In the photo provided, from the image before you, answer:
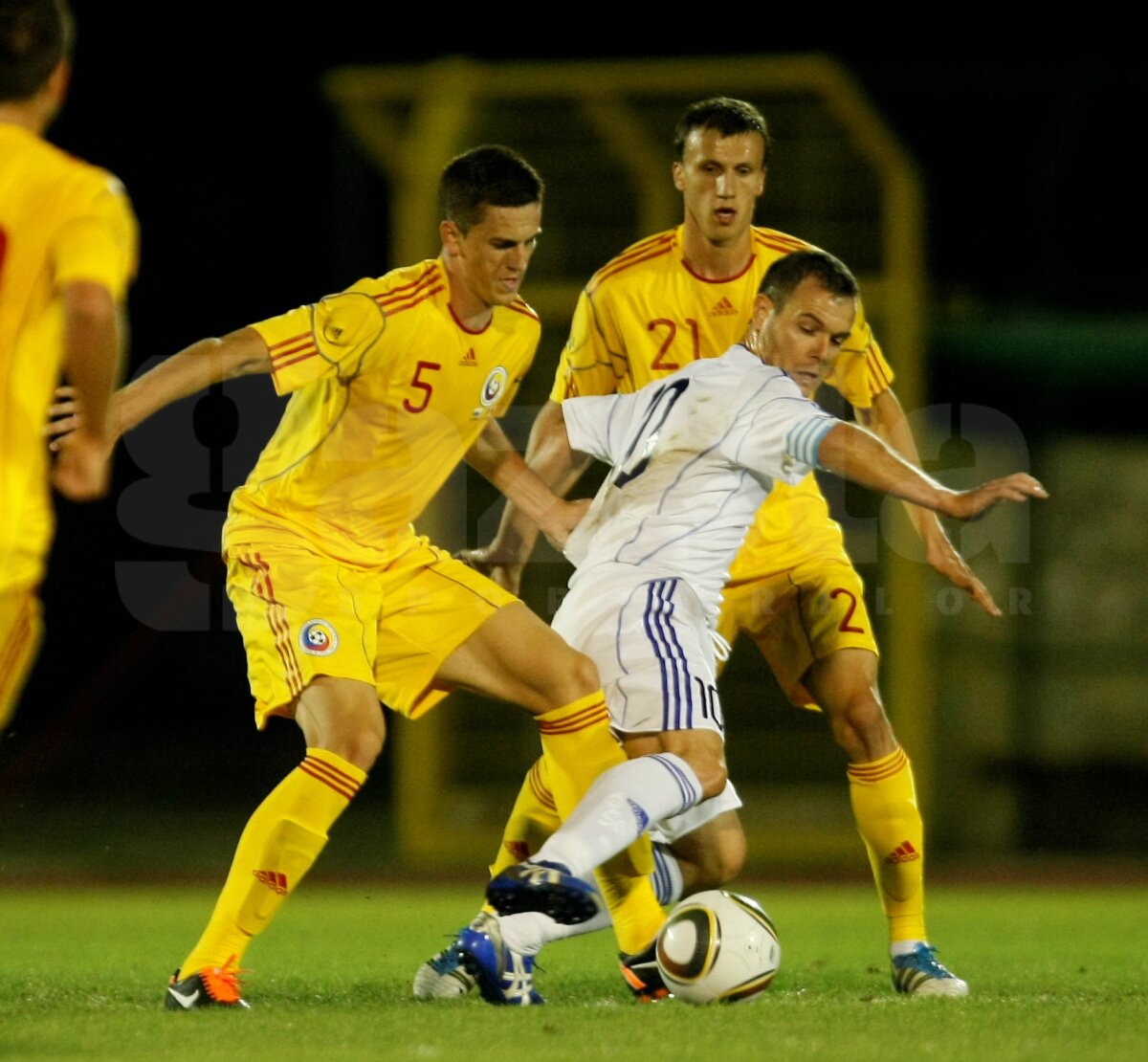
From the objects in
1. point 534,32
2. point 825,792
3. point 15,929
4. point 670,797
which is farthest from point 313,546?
→ point 534,32

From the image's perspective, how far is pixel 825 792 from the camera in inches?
416

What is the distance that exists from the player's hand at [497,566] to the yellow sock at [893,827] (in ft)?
3.74

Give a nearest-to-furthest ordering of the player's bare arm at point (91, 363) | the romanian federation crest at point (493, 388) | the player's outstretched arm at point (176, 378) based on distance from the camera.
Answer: the player's bare arm at point (91, 363) → the player's outstretched arm at point (176, 378) → the romanian federation crest at point (493, 388)

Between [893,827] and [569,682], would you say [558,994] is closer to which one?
[569,682]

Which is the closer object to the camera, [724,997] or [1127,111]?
[724,997]

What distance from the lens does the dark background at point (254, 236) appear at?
44.4 ft

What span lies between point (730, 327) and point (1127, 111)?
9289 millimetres

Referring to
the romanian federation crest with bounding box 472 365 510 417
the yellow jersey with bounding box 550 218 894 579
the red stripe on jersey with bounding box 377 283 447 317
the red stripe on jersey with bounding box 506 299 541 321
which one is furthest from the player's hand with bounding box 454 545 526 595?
the red stripe on jersey with bounding box 377 283 447 317

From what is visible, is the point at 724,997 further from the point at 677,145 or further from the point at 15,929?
the point at 15,929

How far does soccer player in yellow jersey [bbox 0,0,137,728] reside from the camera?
3.77m

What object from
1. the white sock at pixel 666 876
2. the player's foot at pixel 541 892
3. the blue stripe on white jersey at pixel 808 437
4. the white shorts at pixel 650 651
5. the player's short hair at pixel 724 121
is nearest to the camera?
the player's foot at pixel 541 892

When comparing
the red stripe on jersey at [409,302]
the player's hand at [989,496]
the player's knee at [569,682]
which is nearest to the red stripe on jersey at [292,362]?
the red stripe on jersey at [409,302]

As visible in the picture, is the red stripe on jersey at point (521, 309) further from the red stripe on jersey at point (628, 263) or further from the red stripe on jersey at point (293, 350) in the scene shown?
the red stripe on jersey at point (293, 350)

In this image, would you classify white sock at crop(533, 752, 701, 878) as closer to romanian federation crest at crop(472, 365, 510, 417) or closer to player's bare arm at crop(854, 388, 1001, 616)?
player's bare arm at crop(854, 388, 1001, 616)
